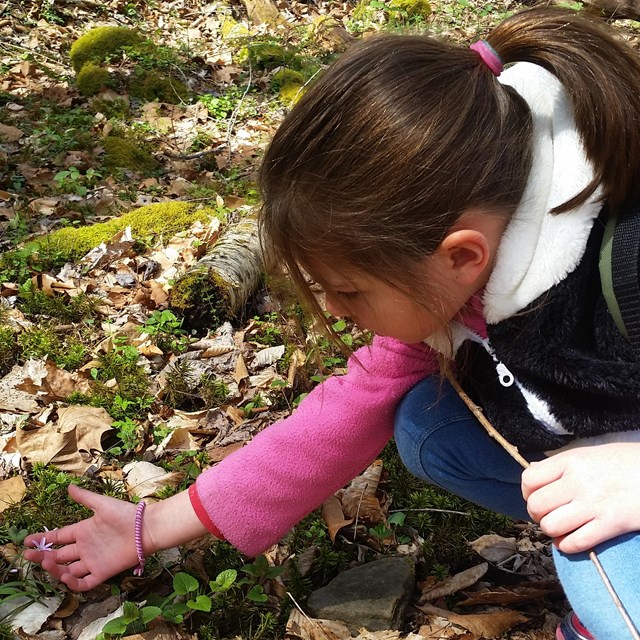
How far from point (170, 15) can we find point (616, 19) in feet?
15.0

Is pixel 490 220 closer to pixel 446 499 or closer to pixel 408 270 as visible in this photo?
pixel 408 270

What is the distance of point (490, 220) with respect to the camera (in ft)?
4.55

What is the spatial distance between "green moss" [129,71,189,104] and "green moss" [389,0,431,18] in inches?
108

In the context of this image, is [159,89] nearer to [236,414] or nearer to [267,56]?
[267,56]

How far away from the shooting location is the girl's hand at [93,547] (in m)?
1.85

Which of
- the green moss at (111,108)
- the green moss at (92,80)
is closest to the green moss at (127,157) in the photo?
the green moss at (111,108)

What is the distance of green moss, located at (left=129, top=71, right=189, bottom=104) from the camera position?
557cm

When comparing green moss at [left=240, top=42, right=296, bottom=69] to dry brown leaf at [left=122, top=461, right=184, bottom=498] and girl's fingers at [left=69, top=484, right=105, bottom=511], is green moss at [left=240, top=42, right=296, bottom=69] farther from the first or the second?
girl's fingers at [left=69, top=484, right=105, bottom=511]

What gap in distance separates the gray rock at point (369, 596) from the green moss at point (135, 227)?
2122mm

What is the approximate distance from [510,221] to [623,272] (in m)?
0.24

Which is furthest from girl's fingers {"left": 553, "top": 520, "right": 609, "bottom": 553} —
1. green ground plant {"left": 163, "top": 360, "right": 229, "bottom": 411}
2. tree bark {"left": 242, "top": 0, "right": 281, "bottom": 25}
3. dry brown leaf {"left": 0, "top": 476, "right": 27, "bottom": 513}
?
tree bark {"left": 242, "top": 0, "right": 281, "bottom": 25}

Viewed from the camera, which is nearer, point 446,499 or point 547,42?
point 547,42

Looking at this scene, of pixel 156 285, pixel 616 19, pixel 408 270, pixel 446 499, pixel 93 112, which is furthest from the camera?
pixel 616 19


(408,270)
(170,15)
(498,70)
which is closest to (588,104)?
(498,70)
